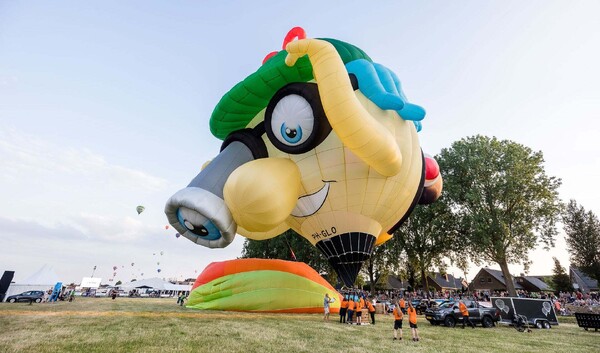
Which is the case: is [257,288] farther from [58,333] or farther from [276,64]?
[276,64]

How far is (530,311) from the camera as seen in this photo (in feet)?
46.4

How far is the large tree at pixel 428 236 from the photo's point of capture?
26.0 metres

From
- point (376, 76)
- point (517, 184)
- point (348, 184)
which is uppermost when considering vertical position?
point (517, 184)

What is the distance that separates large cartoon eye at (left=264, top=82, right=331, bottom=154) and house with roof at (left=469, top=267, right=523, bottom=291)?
196ft

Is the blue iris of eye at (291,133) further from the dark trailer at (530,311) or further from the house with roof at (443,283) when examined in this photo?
the house with roof at (443,283)

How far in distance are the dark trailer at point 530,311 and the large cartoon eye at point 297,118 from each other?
12.5 metres

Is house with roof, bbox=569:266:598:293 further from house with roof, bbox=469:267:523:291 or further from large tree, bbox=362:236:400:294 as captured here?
large tree, bbox=362:236:400:294

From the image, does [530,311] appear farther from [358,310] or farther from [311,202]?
[311,202]

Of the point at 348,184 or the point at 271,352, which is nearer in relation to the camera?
the point at 271,352

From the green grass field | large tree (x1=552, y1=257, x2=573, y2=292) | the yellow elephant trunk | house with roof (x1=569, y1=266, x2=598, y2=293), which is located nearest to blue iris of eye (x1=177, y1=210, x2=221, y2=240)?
the green grass field

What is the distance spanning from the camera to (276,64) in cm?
810

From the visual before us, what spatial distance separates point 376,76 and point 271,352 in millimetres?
6845

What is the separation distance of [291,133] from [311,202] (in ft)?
7.05

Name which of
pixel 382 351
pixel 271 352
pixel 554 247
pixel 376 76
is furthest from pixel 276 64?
pixel 554 247
